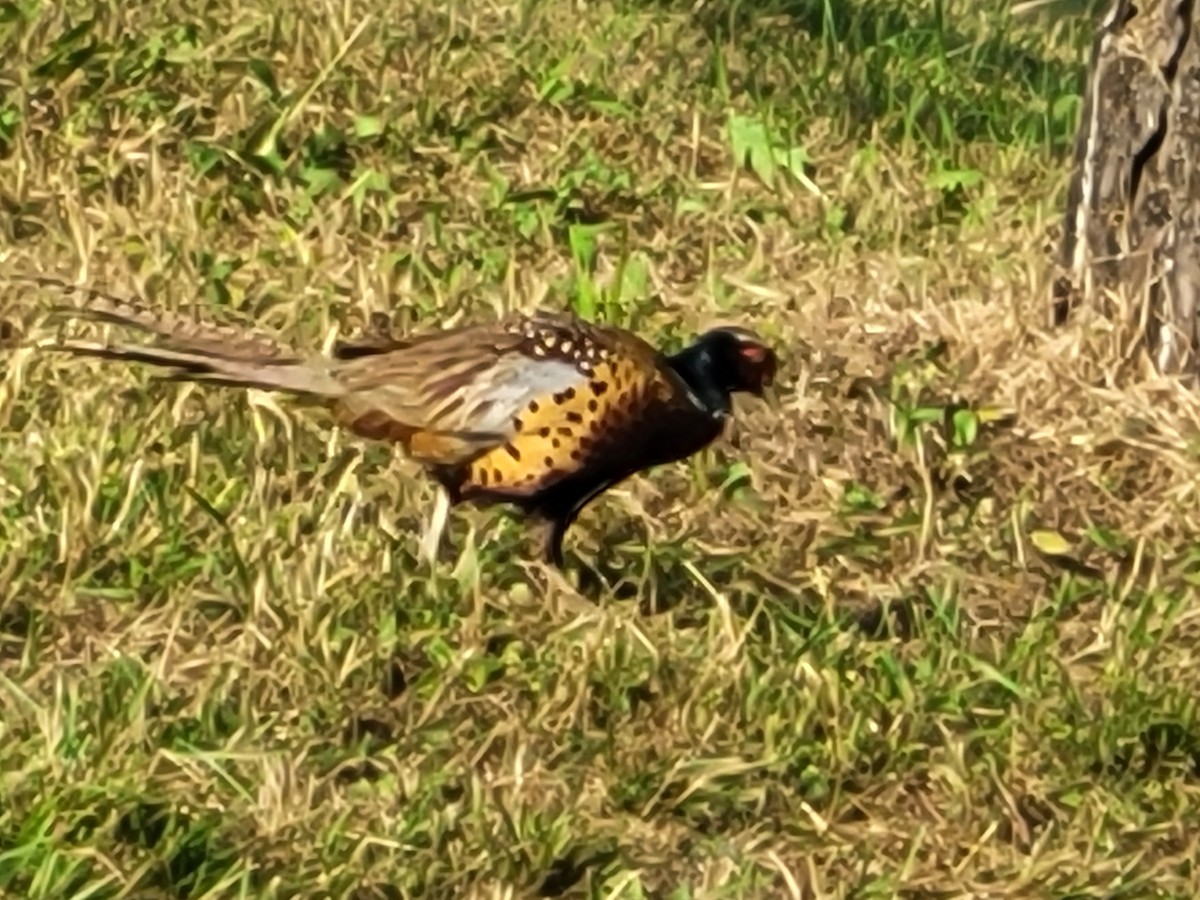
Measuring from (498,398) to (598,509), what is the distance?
1.73 ft

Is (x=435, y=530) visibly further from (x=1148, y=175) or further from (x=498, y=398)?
(x=1148, y=175)

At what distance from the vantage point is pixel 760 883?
4449 mm

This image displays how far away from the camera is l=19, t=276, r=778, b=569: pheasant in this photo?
205 inches

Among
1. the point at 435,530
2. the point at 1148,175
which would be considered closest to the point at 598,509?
the point at 435,530

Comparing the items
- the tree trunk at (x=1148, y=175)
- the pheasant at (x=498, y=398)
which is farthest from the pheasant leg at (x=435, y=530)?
the tree trunk at (x=1148, y=175)

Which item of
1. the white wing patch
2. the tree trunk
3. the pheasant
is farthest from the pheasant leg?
the tree trunk

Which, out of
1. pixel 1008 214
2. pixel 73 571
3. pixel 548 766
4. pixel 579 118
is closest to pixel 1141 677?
pixel 548 766

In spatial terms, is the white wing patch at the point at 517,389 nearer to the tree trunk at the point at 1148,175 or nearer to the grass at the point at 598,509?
the grass at the point at 598,509

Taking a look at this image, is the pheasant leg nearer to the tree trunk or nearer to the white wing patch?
the white wing patch

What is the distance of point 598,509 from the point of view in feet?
18.6

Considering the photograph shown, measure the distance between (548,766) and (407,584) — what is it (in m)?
0.60

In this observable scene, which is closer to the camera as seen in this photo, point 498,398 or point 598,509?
point 498,398

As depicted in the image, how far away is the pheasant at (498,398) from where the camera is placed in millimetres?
5219

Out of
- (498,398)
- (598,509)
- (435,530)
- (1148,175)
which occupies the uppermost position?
(1148,175)
